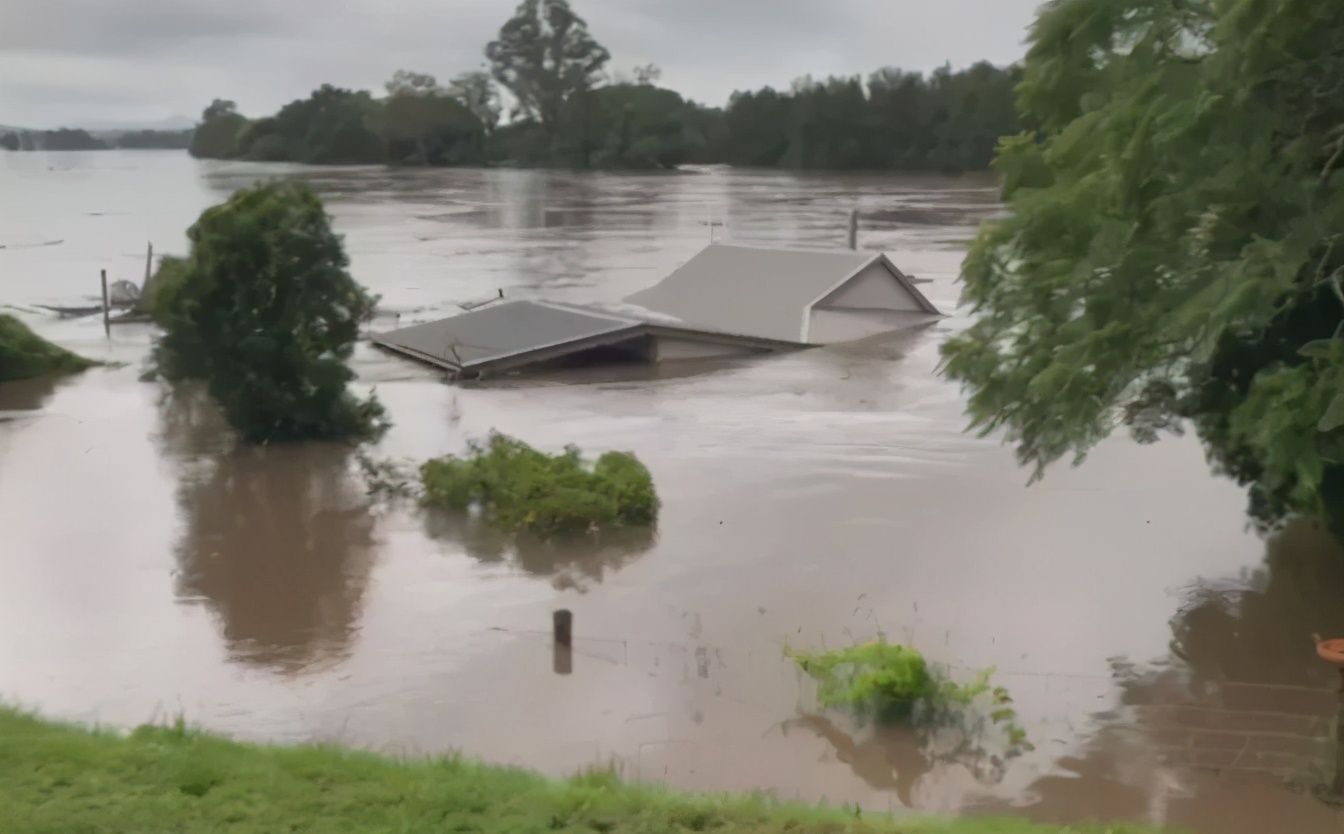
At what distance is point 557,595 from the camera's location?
36.6 feet

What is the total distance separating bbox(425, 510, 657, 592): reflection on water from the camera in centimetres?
1177

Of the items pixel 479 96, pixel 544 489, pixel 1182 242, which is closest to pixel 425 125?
pixel 479 96

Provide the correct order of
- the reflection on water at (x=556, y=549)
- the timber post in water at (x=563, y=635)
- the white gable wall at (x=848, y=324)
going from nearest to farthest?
1. the timber post in water at (x=563, y=635)
2. the reflection on water at (x=556, y=549)
3. the white gable wall at (x=848, y=324)

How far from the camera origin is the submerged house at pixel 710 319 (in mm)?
21375

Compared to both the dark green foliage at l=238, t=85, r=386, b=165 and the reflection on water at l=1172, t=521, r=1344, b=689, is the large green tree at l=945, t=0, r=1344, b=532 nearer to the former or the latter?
the reflection on water at l=1172, t=521, r=1344, b=689

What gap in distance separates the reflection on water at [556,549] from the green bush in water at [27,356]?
12.8 metres

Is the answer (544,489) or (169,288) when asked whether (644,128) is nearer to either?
(169,288)

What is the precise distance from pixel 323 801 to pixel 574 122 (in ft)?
59.7

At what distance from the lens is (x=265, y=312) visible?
1578cm

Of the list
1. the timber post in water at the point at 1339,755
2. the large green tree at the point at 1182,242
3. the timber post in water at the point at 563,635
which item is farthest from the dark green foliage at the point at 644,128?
the timber post in water at the point at 1339,755

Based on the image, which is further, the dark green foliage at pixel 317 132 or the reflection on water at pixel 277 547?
the dark green foliage at pixel 317 132

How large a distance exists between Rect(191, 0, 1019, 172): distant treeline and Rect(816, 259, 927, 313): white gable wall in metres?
2.26

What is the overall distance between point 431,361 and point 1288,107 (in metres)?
15.8

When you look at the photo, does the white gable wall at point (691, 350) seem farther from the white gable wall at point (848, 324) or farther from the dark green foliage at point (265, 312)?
the dark green foliage at point (265, 312)
